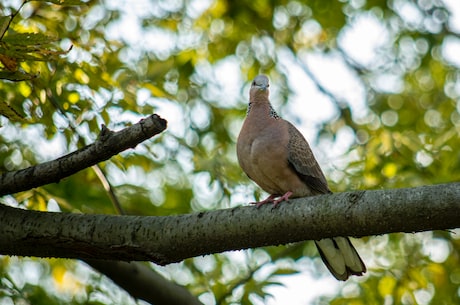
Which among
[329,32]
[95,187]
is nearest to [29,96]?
[95,187]

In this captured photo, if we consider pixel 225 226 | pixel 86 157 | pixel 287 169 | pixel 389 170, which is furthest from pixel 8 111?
pixel 389 170

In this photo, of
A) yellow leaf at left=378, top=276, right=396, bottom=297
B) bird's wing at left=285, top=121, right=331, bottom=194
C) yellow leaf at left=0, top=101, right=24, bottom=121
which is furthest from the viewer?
yellow leaf at left=378, top=276, right=396, bottom=297

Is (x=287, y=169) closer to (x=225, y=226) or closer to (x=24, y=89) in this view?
(x=225, y=226)

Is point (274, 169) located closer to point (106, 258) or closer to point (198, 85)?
point (106, 258)

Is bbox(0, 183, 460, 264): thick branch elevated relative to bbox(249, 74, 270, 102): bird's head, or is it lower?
elevated

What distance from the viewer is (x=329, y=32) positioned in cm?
750

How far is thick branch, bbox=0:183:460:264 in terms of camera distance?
268 cm

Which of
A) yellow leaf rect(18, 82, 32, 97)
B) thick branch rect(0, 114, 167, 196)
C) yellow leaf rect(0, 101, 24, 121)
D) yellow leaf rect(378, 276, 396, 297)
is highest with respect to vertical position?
yellow leaf rect(0, 101, 24, 121)

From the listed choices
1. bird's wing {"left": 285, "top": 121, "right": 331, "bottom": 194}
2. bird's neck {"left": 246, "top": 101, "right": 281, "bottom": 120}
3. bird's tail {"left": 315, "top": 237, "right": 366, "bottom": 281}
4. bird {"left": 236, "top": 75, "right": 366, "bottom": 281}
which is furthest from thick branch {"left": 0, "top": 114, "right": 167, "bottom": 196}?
bird's neck {"left": 246, "top": 101, "right": 281, "bottom": 120}

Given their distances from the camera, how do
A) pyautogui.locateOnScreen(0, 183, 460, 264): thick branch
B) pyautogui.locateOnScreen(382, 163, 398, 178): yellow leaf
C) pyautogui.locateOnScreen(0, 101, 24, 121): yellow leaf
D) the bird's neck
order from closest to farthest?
pyautogui.locateOnScreen(0, 183, 460, 264): thick branch, pyautogui.locateOnScreen(0, 101, 24, 121): yellow leaf, the bird's neck, pyautogui.locateOnScreen(382, 163, 398, 178): yellow leaf

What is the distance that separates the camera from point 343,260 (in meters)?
4.27

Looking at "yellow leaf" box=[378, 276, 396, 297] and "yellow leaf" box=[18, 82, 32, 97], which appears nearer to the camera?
"yellow leaf" box=[18, 82, 32, 97]

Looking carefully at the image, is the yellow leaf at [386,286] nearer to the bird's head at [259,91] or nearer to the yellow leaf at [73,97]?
the bird's head at [259,91]

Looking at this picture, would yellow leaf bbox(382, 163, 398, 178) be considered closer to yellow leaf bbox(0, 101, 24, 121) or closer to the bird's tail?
the bird's tail
